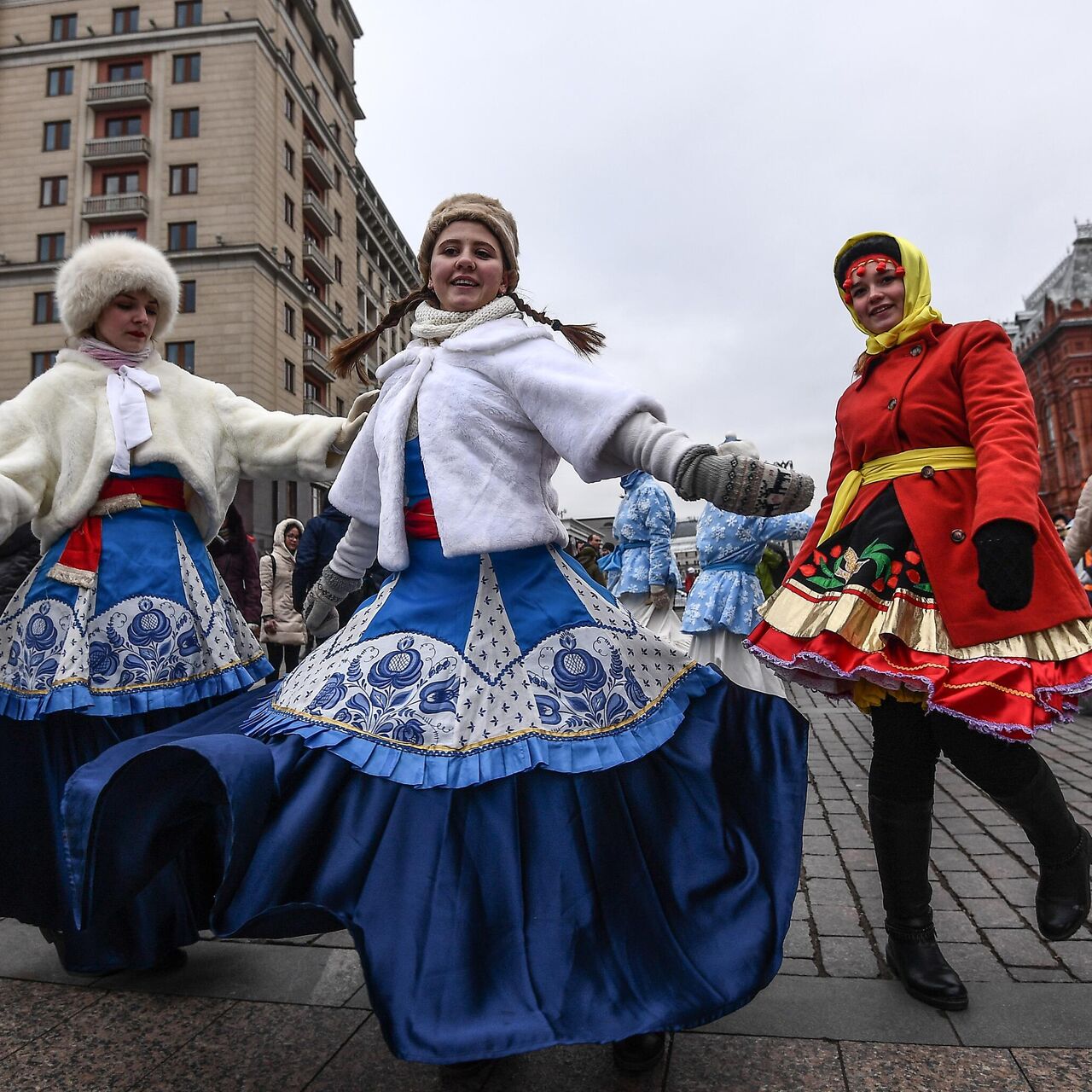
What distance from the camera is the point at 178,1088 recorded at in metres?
1.84

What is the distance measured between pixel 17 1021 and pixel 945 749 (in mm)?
2469

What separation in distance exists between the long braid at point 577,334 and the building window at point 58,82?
125ft

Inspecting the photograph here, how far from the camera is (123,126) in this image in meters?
31.7

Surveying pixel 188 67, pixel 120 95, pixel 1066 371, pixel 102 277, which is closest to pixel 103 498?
pixel 102 277

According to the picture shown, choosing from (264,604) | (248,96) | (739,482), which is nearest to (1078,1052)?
(739,482)

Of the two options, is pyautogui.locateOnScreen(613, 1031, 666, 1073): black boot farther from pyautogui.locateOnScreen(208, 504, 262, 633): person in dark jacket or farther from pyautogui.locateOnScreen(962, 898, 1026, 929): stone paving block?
pyautogui.locateOnScreen(208, 504, 262, 633): person in dark jacket

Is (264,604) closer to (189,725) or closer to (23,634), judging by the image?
(23,634)

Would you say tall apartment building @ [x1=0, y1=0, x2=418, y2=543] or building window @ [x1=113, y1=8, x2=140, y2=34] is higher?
building window @ [x1=113, y1=8, x2=140, y2=34]

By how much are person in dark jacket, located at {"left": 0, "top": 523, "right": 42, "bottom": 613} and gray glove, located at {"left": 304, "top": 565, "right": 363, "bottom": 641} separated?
7.65ft

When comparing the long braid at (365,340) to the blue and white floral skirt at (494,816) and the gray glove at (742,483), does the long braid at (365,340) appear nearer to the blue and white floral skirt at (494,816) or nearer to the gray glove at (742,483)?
the blue and white floral skirt at (494,816)

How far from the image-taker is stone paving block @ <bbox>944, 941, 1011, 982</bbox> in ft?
7.38

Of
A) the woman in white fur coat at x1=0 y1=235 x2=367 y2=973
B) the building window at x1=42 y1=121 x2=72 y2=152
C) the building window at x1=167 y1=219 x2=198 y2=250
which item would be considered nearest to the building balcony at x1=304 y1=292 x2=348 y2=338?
the building window at x1=167 y1=219 x2=198 y2=250

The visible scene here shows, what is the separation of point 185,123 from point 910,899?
1423 inches

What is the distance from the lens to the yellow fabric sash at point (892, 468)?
228 cm
